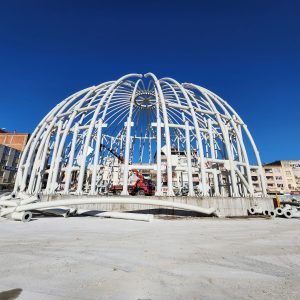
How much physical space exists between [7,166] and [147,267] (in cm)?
6509

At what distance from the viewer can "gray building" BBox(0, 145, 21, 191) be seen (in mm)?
53031

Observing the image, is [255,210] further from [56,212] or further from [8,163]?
[8,163]

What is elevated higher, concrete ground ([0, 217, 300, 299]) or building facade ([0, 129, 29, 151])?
building facade ([0, 129, 29, 151])

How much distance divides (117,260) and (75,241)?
96.3 inches

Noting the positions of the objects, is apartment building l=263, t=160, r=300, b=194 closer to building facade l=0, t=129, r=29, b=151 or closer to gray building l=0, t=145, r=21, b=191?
gray building l=0, t=145, r=21, b=191

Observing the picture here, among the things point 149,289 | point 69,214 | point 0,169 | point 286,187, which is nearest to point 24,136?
point 0,169

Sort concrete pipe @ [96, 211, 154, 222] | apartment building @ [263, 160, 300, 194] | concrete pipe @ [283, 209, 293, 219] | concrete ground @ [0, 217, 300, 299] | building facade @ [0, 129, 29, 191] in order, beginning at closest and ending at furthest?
concrete ground @ [0, 217, 300, 299], concrete pipe @ [96, 211, 154, 222], concrete pipe @ [283, 209, 293, 219], building facade @ [0, 129, 29, 191], apartment building @ [263, 160, 300, 194]

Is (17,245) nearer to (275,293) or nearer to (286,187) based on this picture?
(275,293)

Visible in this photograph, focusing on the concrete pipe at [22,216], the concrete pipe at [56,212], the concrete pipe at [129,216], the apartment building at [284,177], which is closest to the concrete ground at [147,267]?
the concrete pipe at [22,216]

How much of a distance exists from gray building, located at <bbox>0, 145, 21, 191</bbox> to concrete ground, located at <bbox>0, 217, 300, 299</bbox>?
190 ft

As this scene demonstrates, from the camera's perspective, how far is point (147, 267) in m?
4.21

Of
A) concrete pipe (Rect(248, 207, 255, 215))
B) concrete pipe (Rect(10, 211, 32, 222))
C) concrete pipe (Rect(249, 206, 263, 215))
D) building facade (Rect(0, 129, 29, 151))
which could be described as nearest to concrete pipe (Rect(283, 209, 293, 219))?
concrete pipe (Rect(249, 206, 263, 215))

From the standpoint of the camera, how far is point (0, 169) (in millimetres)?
52938

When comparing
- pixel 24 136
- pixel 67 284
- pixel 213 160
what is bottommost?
pixel 67 284
